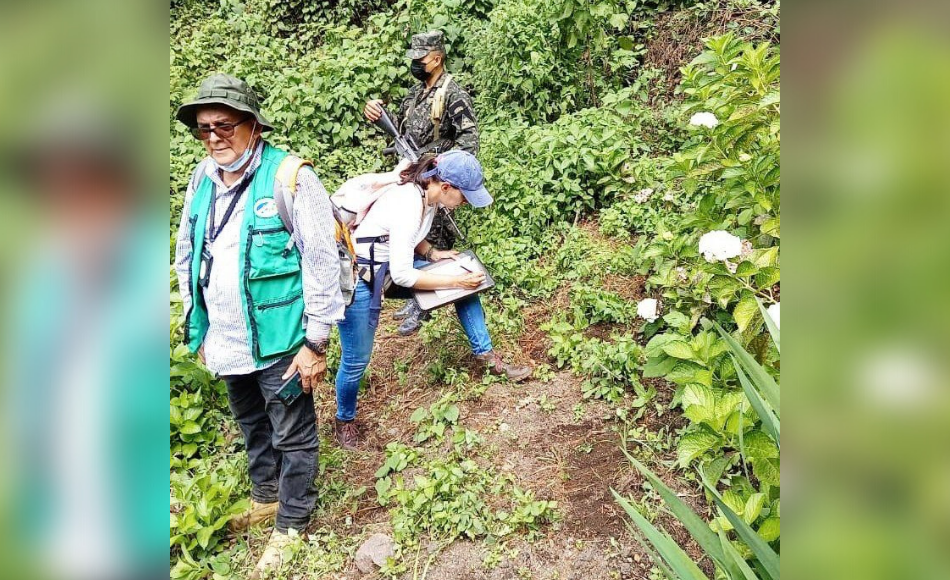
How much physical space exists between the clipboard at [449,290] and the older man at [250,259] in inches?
30.7

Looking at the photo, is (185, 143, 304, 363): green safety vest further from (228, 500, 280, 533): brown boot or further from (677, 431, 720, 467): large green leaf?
(677, 431, 720, 467): large green leaf

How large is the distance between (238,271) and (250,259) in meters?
0.06

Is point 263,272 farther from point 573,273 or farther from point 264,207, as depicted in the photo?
point 573,273

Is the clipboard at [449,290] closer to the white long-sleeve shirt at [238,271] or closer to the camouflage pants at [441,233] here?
the white long-sleeve shirt at [238,271]

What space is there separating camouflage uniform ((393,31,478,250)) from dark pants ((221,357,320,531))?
6.66ft

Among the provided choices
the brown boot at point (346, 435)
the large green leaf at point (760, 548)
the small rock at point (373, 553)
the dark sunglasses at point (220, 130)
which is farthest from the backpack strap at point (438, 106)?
the large green leaf at point (760, 548)

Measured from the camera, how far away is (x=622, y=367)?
11.9 feet

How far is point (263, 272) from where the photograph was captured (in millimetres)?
2441

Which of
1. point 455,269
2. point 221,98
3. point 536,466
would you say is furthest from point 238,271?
point 536,466
